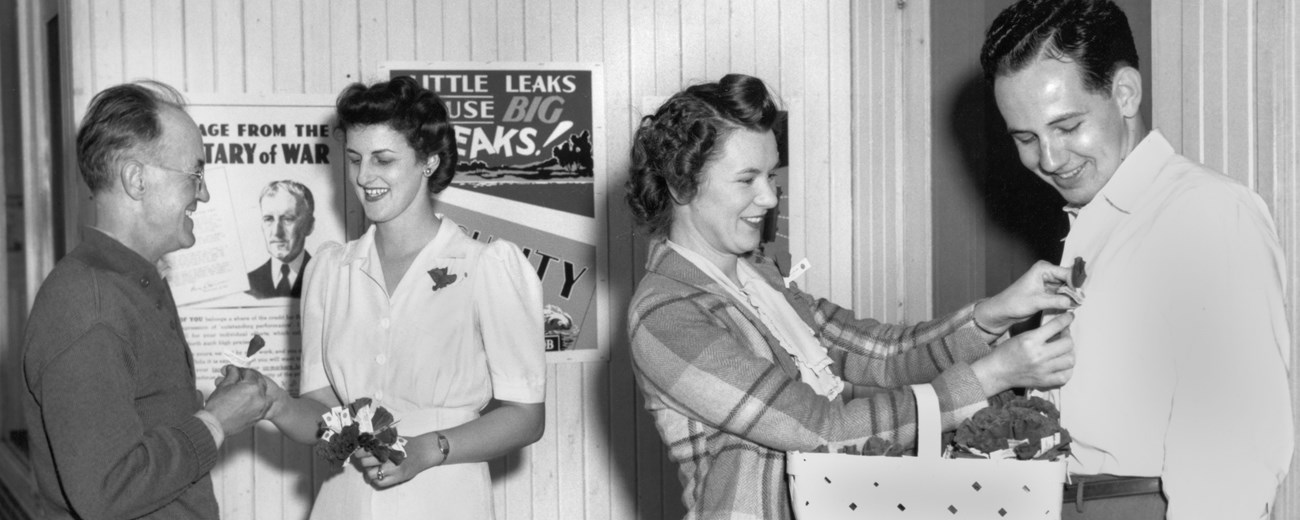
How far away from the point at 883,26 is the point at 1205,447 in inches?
104

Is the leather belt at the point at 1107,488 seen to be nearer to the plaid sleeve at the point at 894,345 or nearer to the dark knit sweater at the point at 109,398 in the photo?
the plaid sleeve at the point at 894,345

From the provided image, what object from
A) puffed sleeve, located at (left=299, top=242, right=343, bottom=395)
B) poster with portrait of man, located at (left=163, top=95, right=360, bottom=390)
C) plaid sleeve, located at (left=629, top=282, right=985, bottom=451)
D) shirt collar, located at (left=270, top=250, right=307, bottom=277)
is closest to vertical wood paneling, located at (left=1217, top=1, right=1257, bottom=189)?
plaid sleeve, located at (left=629, top=282, right=985, bottom=451)

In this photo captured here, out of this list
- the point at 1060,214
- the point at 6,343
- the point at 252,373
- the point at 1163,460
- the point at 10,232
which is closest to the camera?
the point at 1163,460

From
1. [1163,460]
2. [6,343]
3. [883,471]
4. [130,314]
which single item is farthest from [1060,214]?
[6,343]

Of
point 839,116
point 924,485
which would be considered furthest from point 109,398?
point 839,116

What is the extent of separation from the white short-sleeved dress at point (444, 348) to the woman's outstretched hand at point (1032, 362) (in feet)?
3.93

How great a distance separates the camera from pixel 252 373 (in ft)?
9.36

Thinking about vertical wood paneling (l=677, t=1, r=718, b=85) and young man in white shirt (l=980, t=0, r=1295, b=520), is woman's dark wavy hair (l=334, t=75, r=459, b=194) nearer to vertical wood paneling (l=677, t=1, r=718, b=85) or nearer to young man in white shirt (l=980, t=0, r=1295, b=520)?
young man in white shirt (l=980, t=0, r=1295, b=520)

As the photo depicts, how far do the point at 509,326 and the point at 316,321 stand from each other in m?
0.54

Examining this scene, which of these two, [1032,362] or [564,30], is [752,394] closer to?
[1032,362]

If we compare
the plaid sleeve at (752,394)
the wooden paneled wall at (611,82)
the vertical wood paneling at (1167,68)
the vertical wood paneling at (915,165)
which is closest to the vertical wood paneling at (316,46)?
the wooden paneled wall at (611,82)

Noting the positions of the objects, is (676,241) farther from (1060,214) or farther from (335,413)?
(1060,214)

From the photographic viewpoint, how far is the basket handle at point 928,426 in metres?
2.16

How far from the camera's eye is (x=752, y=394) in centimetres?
224
